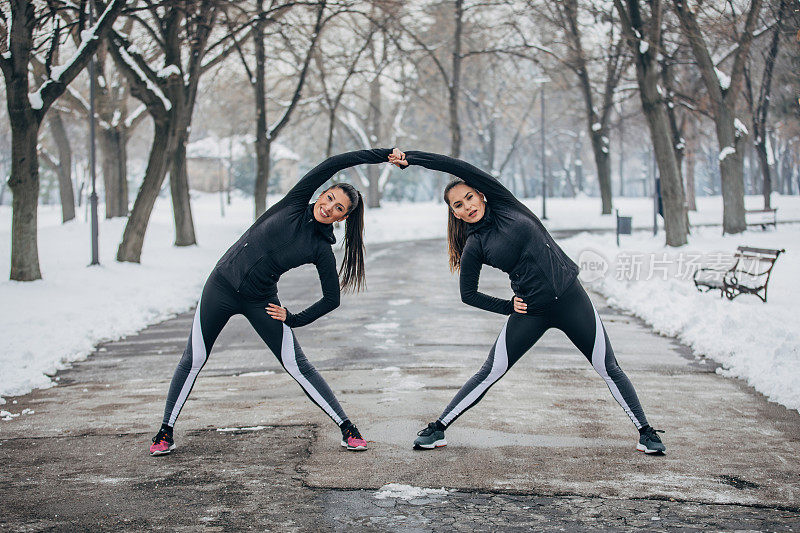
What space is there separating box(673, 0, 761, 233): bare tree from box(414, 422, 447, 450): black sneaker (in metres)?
19.0

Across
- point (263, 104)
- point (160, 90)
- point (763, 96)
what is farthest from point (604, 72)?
point (160, 90)

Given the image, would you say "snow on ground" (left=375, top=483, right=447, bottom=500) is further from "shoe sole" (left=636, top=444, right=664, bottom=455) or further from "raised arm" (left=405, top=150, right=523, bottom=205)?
"raised arm" (left=405, top=150, right=523, bottom=205)

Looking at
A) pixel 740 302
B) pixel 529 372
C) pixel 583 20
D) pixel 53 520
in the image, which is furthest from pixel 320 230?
pixel 583 20

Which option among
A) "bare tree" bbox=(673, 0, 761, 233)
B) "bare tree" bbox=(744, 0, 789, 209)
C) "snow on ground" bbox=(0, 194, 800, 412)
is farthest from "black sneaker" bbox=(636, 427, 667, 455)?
"bare tree" bbox=(744, 0, 789, 209)

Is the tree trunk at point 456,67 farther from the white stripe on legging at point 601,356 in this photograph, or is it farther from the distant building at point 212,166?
the distant building at point 212,166

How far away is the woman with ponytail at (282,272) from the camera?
5.23m

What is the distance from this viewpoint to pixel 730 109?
25.9 m

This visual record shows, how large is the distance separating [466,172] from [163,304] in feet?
33.7

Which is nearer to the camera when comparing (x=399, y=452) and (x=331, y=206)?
(x=331, y=206)

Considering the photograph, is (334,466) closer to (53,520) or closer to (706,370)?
(53,520)

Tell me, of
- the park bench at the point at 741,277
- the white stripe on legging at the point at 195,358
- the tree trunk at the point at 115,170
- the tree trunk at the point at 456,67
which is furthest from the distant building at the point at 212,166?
the white stripe on legging at the point at 195,358

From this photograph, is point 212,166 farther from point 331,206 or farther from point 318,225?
point 331,206

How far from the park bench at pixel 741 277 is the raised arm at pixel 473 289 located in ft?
27.3

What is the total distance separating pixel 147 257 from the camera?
22.0 metres
